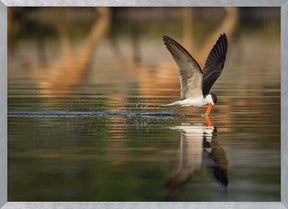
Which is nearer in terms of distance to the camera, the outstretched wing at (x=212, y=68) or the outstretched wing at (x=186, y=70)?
the outstretched wing at (x=186, y=70)

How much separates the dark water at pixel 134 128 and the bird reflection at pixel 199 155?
12 mm

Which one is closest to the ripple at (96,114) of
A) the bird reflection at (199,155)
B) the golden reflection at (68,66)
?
the bird reflection at (199,155)

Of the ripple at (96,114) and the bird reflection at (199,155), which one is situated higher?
the ripple at (96,114)

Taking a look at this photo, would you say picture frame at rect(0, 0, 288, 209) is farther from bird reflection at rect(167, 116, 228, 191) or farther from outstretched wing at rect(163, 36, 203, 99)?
outstretched wing at rect(163, 36, 203, 99)

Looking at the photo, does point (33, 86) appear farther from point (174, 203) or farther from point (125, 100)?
point (174, 203)

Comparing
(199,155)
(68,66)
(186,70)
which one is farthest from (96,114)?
(68,66)

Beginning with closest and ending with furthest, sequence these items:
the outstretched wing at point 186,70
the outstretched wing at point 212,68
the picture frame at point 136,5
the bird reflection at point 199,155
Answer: the picture frame at point 136,5
the bird reflection at point 199,155
the outstretched wing at point 186,70
the outstretched wing at point 212,68

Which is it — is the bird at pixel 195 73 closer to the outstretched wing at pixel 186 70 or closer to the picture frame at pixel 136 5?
the outstretched wing at pixel 186 70

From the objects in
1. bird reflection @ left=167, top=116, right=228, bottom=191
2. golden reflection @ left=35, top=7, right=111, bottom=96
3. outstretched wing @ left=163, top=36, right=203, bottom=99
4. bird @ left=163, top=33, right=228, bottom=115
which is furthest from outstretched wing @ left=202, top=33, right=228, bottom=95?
golden reflection @ left=35, top=7, right=111, bottom=96

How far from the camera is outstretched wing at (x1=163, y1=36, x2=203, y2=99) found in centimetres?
1066

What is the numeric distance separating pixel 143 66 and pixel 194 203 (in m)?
9.54

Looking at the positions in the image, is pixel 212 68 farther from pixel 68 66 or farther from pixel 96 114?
pixel 68 66

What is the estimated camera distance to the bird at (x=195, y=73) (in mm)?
10719

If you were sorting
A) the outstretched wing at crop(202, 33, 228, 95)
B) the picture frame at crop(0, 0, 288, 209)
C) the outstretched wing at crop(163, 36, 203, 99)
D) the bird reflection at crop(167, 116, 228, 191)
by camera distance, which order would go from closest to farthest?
the picture frame at crop(0, 0, 288, 209), the bird reflection at crop(167, 116, 228, 191), the outstretched wing at crop(163, 36, 203, 99), the outstretched wing at crop(202, 33, 228, 95)
